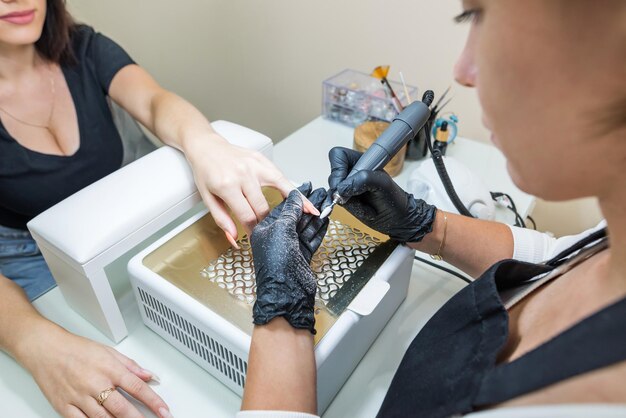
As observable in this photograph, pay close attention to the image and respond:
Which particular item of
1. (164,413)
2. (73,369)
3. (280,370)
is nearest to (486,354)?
(280,370)

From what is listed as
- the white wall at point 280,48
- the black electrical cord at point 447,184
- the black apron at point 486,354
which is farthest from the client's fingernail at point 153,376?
the white wall at point 280,48

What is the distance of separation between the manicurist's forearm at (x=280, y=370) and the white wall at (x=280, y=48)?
1.09 metres

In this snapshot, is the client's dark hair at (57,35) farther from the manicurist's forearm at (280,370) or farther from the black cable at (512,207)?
the black cable at (512,207)

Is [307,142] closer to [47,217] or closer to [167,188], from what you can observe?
[167,188]

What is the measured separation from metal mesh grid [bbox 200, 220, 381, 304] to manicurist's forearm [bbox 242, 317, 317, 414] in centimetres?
8

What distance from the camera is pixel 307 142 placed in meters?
1.24

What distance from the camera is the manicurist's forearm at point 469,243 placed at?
0.75m

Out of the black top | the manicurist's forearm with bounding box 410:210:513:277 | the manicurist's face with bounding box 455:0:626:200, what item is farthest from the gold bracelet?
the black top

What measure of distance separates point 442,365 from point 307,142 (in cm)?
86

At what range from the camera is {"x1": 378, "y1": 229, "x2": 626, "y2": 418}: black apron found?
1.04ft

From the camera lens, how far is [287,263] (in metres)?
0.58

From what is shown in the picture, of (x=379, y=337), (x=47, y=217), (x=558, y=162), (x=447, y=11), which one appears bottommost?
(x=379, y=337)

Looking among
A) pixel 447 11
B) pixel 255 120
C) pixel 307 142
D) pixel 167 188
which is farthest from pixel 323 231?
pixel 255 120

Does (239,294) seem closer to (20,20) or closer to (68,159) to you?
(68,159)
